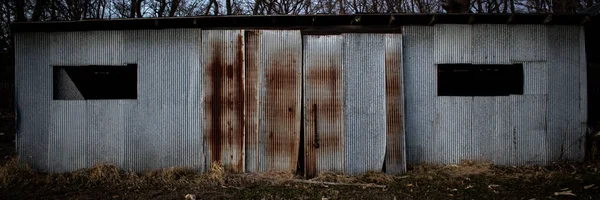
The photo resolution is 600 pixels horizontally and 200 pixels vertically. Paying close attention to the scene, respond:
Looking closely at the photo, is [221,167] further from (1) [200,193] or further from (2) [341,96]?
(2) [341,96]

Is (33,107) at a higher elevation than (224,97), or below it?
below

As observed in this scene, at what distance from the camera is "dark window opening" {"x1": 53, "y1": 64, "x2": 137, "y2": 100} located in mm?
6777

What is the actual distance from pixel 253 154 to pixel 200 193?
1.21 metres

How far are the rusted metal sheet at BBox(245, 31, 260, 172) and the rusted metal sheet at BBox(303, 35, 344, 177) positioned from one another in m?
0.89

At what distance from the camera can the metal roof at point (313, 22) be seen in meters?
6.35

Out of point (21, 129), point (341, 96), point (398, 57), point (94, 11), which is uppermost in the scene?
point (94, 11)

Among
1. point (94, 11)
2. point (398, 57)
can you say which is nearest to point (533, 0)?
point (398, 57)

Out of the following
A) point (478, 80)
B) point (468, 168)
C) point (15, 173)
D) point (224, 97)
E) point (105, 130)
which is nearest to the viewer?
point (468, 168)

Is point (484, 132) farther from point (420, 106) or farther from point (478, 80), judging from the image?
point (420, 106)

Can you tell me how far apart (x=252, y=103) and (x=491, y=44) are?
453cm

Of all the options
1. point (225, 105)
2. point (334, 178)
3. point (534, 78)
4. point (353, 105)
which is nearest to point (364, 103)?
point (353, 105)

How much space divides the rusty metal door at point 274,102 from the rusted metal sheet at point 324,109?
0.61 ft

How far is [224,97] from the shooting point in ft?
21.4

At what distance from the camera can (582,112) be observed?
6.55 m
